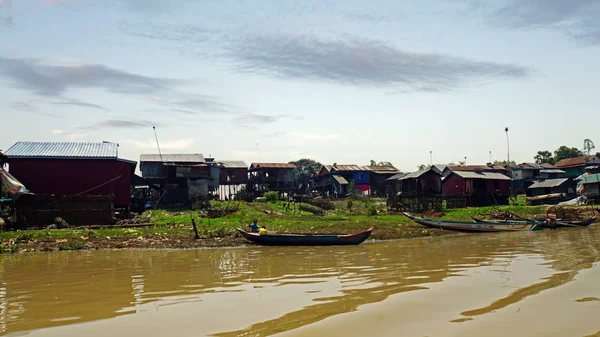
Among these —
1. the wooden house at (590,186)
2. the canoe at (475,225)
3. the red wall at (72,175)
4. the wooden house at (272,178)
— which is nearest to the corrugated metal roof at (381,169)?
the wooden house at (272,178)

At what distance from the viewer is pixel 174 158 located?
45.4 m

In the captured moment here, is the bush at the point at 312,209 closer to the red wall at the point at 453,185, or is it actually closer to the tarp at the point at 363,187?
the red wall at the point at 453,185

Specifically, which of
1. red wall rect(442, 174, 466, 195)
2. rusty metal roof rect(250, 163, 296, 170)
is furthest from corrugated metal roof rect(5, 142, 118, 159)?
red wall rect(442, 174, 466, 195)

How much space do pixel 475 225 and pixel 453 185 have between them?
2154cm

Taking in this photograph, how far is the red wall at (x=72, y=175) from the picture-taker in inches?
1155

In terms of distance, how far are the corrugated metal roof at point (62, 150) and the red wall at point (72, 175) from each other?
1.04 feet

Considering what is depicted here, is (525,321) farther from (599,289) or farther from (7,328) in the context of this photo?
(7,328)

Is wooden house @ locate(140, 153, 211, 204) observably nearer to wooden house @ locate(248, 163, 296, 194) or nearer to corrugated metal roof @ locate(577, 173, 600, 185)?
wooden house @ locate(248, 163, 296, 194)

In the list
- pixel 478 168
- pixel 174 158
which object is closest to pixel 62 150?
pixel 174 158

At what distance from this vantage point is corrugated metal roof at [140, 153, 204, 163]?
44.5 m

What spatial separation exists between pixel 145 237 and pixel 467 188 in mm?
34385

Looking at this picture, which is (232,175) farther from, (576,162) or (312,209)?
(576,162)

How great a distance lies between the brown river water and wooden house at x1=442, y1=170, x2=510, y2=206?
2891cm

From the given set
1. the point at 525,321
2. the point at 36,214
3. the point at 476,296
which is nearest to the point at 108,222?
the point at 36,214
